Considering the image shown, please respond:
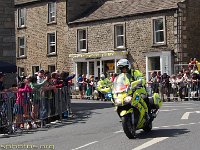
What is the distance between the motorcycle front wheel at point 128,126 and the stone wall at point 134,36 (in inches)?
945

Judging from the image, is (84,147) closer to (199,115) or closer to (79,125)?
(79,125)

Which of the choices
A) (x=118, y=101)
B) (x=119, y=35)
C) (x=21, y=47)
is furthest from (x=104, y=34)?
(x=118, y=101)

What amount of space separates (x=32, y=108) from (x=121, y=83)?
5034 mm

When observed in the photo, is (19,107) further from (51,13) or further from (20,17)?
(20,17)

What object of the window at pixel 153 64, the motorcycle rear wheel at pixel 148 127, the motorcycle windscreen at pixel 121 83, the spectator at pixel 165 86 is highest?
the window at pixel 153 64

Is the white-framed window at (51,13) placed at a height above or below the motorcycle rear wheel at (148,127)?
above

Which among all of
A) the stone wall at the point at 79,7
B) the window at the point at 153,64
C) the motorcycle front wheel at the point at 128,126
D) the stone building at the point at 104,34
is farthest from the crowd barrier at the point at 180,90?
the motorcycle front wheel at the point at 128,126

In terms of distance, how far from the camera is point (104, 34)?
39.6 m

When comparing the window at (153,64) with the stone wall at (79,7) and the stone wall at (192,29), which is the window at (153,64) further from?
the stone wall at (79,7)

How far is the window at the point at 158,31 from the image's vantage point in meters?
36.0

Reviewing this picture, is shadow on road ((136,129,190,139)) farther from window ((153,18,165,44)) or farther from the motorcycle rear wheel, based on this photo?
window ((153,18,165,44))

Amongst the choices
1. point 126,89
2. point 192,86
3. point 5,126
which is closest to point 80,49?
point 192,86

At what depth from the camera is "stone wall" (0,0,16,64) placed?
24609 mm

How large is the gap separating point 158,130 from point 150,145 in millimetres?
2461
